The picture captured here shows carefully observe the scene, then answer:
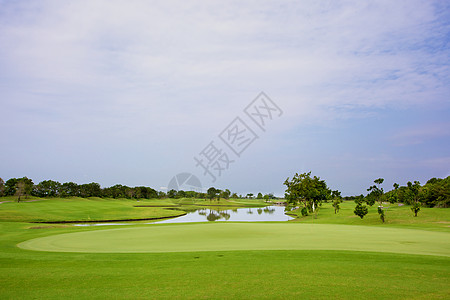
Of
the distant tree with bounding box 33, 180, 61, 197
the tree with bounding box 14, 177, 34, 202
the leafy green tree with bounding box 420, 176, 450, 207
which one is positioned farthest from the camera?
the distant tree with bounding box 33, 180, 61, 197

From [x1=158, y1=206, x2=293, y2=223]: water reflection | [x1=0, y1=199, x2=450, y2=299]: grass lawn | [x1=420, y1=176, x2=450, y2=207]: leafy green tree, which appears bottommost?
[x1=158, y1=206, x2=293, y2=223]: water reflection

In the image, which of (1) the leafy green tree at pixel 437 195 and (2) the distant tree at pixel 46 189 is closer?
(1) the leafy green tree at pixel 437 195

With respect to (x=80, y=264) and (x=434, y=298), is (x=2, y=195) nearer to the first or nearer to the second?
(x=80, y=264)

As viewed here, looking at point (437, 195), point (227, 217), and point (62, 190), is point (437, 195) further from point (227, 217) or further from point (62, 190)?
point (62, 190)

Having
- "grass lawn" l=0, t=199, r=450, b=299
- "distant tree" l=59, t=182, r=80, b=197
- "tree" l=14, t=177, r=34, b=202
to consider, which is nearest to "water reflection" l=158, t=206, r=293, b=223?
"grass lawn" l=0, t=199, r=450, b=299

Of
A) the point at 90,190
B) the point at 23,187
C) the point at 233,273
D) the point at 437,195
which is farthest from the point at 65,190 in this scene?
the point at 233,273

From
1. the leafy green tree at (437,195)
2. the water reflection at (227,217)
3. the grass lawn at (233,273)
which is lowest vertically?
the water reflection at (227,217)

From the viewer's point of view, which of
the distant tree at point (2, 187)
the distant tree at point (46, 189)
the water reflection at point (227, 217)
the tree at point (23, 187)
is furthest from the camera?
the distant tree at point (46, 189)

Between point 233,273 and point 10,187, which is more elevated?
point 10,187

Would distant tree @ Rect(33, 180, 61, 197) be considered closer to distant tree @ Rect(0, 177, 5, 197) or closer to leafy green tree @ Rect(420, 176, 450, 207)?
distant tree @ Rect(0, 177, 5, 197)

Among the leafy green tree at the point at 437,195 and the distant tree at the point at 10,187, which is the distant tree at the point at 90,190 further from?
the leafy green tree at the point at 437,195

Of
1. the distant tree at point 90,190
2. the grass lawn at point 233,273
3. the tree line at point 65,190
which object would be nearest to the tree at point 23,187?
the tree line at point 65,190

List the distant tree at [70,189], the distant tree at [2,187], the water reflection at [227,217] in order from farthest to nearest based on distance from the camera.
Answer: the distant tree at [70,189] < the distant tree at [2,187] < the water reflection at [227,217]

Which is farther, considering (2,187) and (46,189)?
(46,189)
